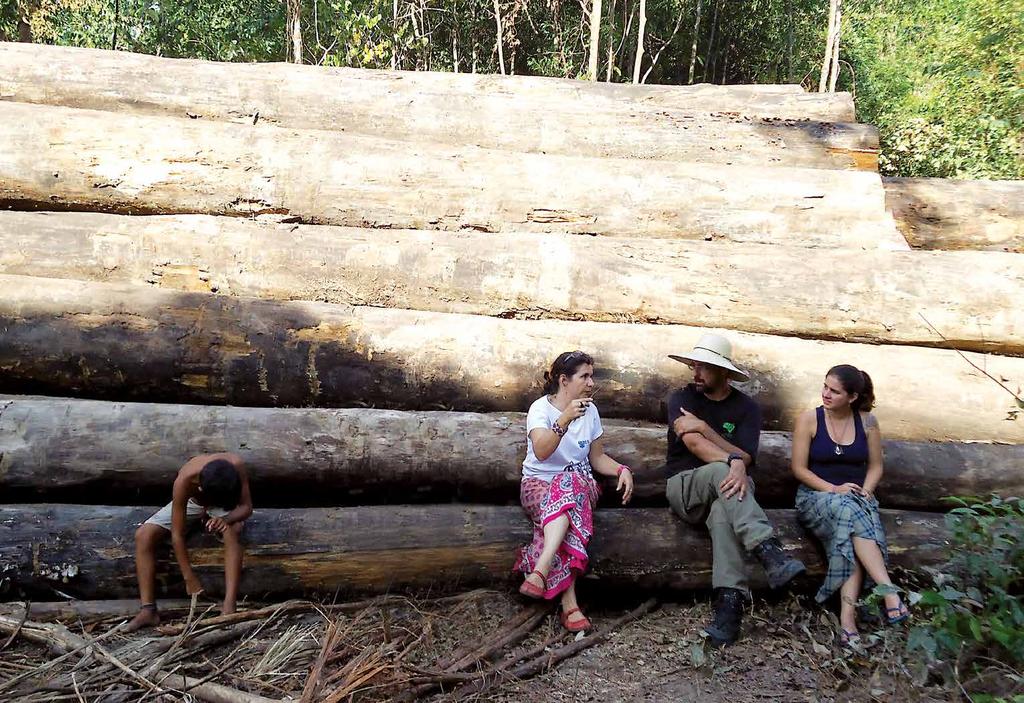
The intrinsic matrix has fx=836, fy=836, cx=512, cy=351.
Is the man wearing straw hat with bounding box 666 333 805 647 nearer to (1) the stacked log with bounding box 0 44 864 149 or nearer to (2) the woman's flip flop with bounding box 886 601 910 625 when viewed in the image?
(2) the woman's flip flop with bounding box 886 601 910 625

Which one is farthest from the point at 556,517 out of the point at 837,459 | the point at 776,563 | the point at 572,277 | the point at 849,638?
the point at 572,277

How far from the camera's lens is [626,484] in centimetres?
451

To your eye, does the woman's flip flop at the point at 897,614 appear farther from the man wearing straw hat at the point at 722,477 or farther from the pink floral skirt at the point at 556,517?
the pink floral skirt at the point at 556,517

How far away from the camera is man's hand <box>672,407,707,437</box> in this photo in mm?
4488

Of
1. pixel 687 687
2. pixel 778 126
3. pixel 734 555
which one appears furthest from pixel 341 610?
pixel 778 126

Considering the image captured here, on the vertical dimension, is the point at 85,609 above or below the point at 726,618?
below

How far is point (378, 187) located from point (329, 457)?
2.85 meters

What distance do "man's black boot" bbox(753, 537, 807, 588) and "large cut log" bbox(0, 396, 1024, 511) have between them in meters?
0.85

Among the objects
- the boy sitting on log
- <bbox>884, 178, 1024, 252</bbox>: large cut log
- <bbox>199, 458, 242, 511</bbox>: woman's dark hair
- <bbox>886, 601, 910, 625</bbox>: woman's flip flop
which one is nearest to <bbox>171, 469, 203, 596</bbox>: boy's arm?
the boy sitting on log

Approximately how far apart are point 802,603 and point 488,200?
3.84 metres

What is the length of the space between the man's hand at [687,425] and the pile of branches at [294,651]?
942mm

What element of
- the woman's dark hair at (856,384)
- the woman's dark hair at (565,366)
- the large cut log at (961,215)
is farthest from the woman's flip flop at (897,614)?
the large cut log at (961,215)

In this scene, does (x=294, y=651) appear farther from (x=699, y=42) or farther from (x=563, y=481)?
(x=699, y=42)

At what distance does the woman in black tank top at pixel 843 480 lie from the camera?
13.8ft
